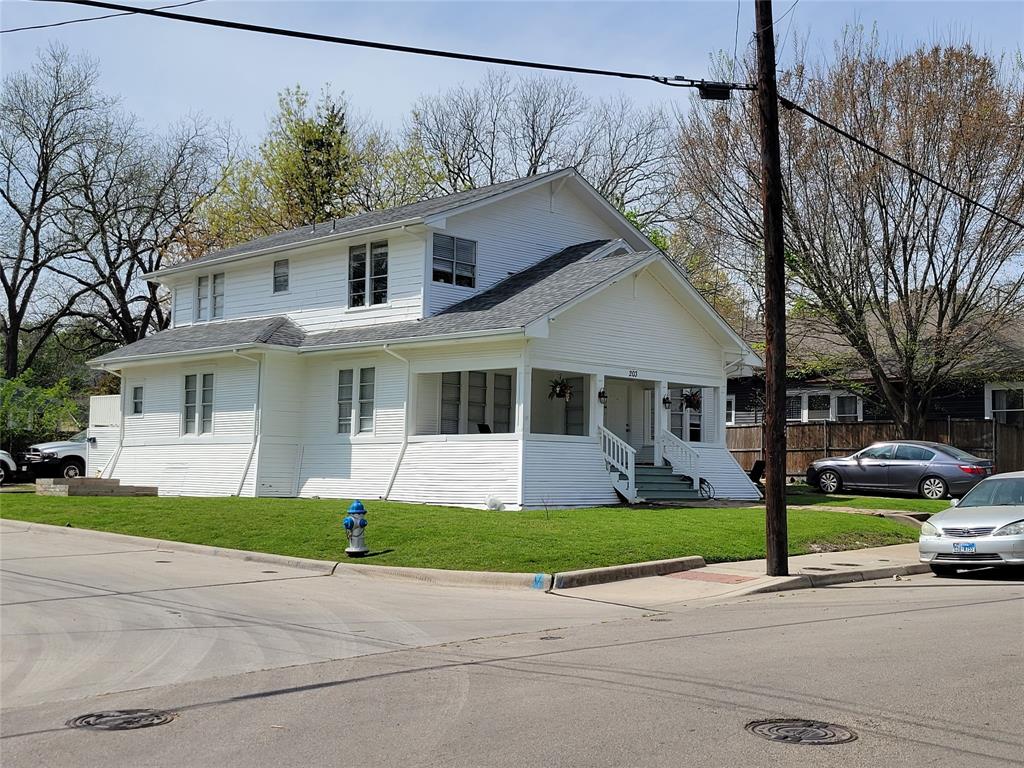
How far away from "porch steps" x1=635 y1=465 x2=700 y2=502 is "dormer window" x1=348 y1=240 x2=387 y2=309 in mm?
7486

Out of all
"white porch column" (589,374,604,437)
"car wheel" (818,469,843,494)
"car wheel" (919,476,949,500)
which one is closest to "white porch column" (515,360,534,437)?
"white porch column" (589,374,604,437)

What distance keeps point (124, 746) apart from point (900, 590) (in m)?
10.5

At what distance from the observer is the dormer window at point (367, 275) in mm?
26281

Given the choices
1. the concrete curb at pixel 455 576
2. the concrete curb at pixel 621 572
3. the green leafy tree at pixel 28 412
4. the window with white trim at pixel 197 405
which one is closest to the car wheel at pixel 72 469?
the green leafy tree at pixel 28 412

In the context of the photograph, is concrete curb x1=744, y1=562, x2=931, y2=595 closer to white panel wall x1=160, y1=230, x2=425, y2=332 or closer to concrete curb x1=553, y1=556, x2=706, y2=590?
concrete curb x1=553, y1=556, x2=706, y2=590

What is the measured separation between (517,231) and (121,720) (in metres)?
21.2

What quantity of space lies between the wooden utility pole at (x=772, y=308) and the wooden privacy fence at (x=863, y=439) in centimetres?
1763

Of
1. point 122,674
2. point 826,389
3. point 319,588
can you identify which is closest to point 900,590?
point 319,588

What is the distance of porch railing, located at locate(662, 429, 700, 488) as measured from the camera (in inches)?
993

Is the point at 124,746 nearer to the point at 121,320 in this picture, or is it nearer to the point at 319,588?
the point at 319,588

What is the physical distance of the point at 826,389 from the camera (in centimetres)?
3875

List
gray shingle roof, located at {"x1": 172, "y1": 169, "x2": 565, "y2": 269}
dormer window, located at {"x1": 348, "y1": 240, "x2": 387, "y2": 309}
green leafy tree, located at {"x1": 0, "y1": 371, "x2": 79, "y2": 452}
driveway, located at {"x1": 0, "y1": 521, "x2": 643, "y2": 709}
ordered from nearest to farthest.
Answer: driveway, located at {"x1": 0, "y1": 521, "x2": 643, "y2": 709}, gray shingle roof, located at {"x1": 172, "y1": 169, "x2": 565, "y2": 269}, dormer window, located at {"x1": 348, "y1": 240, "x2": 387, "y2": 309}, green leafy tree, located at {"x1": 0, "y1": 371, "x2": 79, "y2": 452}

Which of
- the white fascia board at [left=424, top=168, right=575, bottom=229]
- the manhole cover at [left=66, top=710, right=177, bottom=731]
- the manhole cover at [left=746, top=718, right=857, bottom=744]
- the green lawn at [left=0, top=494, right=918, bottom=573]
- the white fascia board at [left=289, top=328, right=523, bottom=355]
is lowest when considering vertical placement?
the manhole cover at [left=66, top=710, right=177, bottom=731]

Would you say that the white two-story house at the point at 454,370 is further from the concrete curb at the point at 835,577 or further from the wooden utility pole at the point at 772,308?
the concrete curb at the point at 835,577
